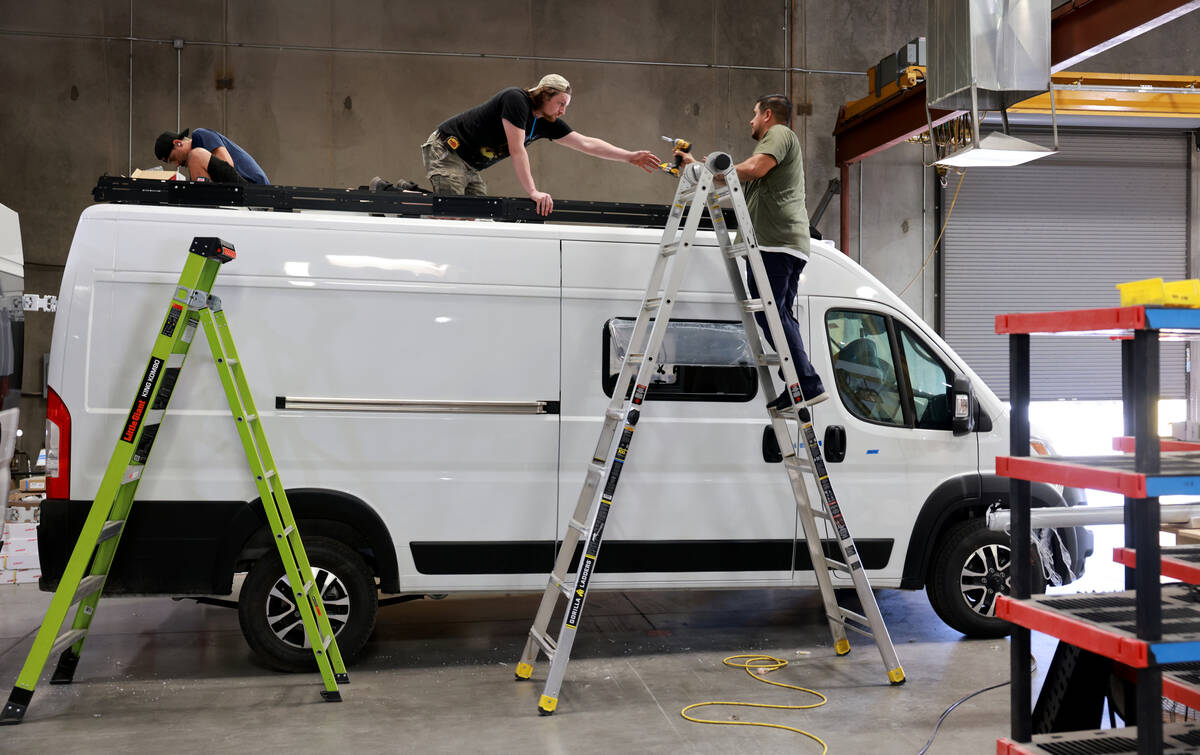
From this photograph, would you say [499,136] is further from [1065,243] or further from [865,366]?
[1065,243]

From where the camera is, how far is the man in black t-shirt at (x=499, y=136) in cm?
497

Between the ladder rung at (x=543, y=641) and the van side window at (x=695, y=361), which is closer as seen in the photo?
the ladder rung at (x=543, y=641)

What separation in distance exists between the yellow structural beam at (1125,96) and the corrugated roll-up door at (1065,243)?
44.0 inches

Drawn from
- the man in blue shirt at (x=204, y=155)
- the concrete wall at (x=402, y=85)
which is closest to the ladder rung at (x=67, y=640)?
the man in blue shirt at (x=204, y=155)

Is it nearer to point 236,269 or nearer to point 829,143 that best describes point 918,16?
point 829,143

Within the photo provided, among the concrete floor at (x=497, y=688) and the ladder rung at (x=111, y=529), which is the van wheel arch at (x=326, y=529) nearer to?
the ladder rung at (x=111, y=529)

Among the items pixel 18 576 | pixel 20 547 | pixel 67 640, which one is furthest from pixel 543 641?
pixel 20 547

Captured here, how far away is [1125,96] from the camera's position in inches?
388

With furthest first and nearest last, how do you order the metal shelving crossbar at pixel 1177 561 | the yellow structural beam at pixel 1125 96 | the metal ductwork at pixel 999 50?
1. the yellow structural beam at pixel 1125 96
2. the metal ductwork at pixel 999 50
3. the metal shelving crossbar at pixel 1177 561

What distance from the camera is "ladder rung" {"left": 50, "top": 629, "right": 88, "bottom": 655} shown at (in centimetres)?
400

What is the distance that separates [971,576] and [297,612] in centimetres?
350

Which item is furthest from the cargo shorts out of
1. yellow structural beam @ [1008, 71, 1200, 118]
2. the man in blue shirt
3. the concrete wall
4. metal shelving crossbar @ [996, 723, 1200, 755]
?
yellow structural beam @ [1008, 71, 1200, 118]

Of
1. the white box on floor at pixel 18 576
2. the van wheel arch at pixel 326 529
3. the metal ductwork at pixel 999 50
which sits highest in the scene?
the metal ductwork at pixel 999 50

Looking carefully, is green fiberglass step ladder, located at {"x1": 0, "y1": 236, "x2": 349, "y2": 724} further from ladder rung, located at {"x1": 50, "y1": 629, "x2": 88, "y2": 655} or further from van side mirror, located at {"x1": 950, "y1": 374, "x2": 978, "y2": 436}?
van side mirror, located at {"x1": 950, "y1": 374, "x2": 978, "y2": 436}
